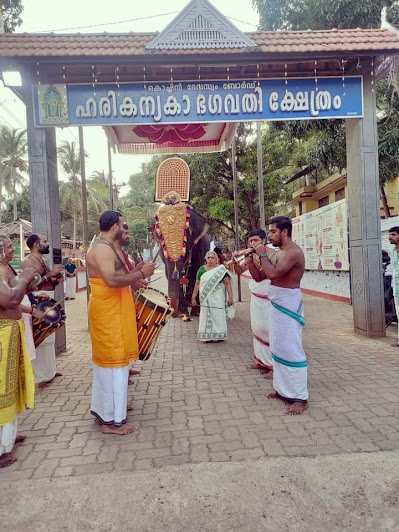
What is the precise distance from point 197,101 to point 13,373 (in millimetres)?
4721

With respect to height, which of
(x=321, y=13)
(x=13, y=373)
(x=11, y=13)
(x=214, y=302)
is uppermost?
(x=321, y=13)

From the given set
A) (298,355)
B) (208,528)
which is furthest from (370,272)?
(208,528)

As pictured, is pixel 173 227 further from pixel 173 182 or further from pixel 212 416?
pixel 212 416

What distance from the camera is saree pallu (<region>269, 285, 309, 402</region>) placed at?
3.70m

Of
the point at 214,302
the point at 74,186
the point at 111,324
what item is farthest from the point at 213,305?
the point at 74,186

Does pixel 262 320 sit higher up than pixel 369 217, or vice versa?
pixel 369 217

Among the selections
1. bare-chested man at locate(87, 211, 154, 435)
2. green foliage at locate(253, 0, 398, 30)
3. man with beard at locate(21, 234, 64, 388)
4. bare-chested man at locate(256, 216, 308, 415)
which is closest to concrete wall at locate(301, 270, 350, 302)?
green foliage at locate(253, 0, 398, 30)

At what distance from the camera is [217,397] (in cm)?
417

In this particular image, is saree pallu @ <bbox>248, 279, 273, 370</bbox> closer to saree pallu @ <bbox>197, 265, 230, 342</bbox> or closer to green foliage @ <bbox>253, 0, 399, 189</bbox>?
saree pallu @ <bbox>197, 265, 230, 342</bbox>

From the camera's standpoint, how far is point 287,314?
12.3 ft

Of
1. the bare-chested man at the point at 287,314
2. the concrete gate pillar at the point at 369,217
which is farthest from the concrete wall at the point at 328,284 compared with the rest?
the bare-chested man at the point at 287,314

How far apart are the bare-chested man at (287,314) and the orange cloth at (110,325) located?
1.33m

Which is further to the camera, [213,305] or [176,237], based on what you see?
[176,237]

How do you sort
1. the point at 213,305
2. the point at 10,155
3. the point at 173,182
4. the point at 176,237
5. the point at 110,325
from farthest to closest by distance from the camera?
the point at 10,155, the point at 173,182, the point at 176,237, the point at 213,305, the point at 110,325
